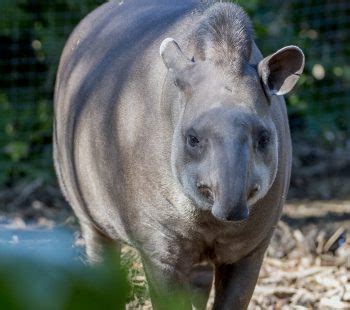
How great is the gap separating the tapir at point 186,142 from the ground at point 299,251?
0.35 meters

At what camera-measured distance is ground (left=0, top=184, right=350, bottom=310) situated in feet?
15.3

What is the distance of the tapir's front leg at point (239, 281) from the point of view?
3402mm

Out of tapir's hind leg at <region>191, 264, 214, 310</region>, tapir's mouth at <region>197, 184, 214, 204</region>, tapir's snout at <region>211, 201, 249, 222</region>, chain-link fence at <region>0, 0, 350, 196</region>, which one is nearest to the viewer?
tapir's snout at <region>211, 201, 249, 222</region>

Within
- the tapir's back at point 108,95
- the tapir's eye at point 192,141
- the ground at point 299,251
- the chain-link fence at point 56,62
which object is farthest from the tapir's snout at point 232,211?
the chain-link fence at point 56,62

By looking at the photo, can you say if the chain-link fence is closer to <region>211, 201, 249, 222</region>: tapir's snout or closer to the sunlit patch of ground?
Answer: the sunlit patch of ground

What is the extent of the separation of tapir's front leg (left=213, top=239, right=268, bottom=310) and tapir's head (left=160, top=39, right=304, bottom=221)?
598 millimetres

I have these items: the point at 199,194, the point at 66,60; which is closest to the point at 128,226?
the point at 199,194

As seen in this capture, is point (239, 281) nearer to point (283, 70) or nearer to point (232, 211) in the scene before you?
point (283, 70)

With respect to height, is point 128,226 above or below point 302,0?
above

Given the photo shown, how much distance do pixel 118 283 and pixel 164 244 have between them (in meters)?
2.75

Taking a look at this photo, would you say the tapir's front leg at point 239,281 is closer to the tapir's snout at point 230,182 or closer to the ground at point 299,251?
the ground at point 299,251

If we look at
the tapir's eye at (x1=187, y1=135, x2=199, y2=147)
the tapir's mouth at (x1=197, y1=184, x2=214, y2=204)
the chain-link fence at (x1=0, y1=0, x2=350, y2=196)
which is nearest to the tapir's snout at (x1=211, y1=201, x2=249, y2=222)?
the tapir's mouth at (x1=197, y1=184, x2=214, y2=204)

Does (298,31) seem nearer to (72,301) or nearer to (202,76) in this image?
(202,76)

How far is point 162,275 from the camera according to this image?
11.0 ft
